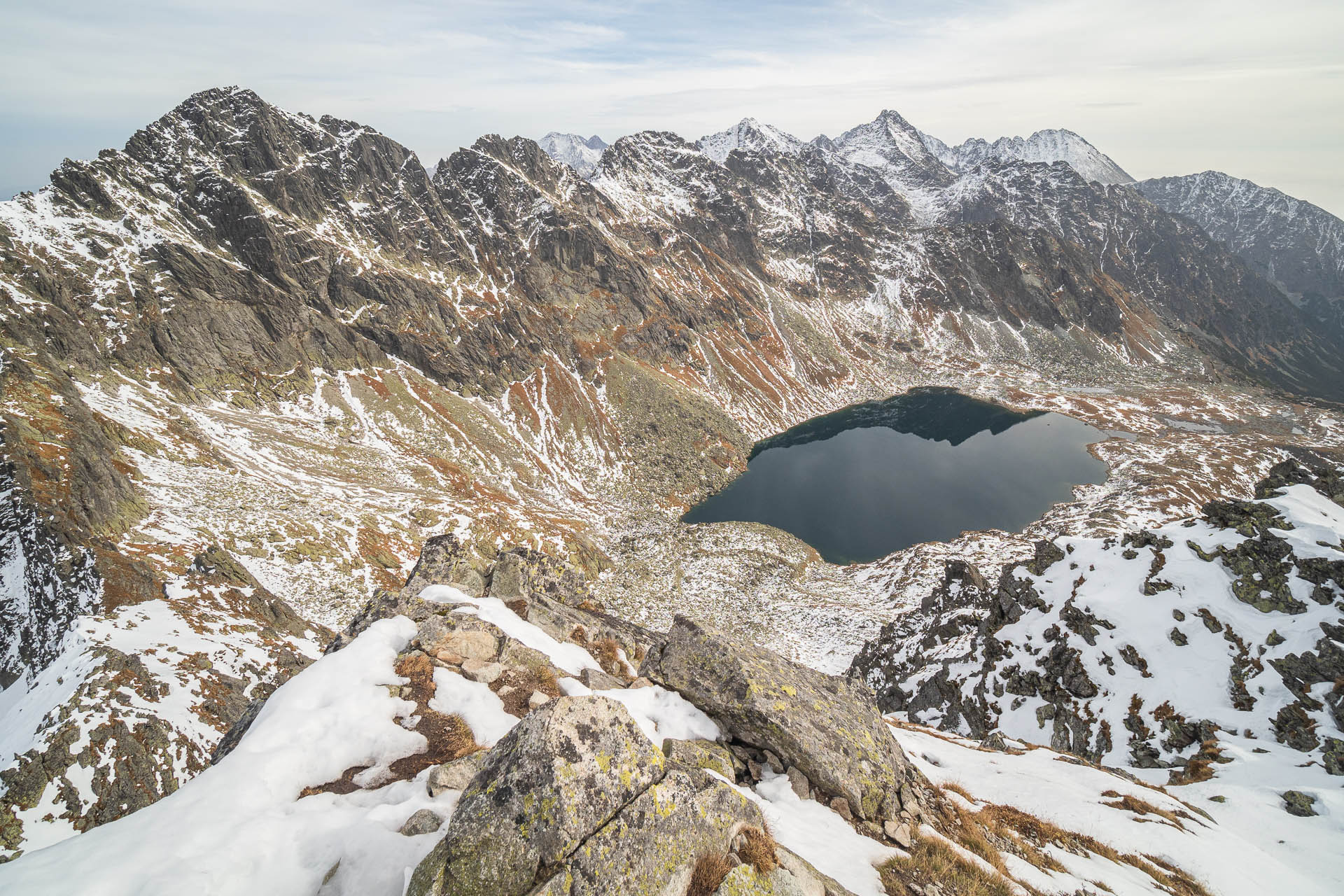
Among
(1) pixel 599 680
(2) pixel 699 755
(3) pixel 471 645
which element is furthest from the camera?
(1) pixel 599 680

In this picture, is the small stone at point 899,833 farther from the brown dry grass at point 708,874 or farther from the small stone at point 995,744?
the small stone at point 995,744

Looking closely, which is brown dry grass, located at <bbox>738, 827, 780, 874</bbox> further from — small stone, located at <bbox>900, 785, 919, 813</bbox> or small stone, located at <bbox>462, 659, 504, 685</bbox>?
small stone, located at <bbox>462, 659, 504, 685</bbox>

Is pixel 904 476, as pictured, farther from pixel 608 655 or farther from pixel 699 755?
pixel 699 755

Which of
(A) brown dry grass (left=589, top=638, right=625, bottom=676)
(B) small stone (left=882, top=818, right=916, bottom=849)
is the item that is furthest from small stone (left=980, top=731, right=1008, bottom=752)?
(A) brown dry grass (left=589, top=638, right=625, bottom=676)

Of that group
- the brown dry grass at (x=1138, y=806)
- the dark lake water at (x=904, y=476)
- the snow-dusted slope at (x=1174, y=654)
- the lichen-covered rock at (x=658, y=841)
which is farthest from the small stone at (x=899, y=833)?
the dark lake water at (x=904, y=476)

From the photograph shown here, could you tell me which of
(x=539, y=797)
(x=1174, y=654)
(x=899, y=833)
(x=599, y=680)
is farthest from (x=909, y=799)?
(x=1174, y=654)
